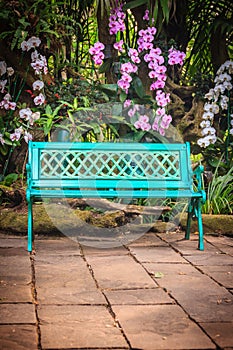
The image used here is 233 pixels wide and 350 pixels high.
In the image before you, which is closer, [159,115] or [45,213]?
[45,213]

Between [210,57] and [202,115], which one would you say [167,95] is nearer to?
[202,115]

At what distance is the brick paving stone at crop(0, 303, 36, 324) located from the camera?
9.22 feet

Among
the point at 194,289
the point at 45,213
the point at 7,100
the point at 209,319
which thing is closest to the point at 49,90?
the point at 7,100

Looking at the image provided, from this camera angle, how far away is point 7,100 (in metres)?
5.91

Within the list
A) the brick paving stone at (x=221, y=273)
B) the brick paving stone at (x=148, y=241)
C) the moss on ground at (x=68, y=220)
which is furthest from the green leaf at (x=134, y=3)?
the brick paving stone at (x=221, y=273)

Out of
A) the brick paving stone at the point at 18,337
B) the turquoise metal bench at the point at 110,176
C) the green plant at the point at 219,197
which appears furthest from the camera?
the green plant at the point at 219,197

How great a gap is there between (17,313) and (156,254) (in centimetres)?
171

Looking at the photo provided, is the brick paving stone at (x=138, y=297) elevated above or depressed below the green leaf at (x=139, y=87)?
below

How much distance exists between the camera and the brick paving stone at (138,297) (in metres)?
3.19

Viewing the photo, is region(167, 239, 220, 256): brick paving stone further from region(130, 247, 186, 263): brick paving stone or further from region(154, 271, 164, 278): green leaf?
region(154, 271, 164, 278): green leaf

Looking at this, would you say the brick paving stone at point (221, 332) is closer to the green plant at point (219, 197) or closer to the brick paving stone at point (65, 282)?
the brick paving stone at point (65, 282)

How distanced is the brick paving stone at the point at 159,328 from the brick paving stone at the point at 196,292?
11 cm

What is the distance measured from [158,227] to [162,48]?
1981 mm

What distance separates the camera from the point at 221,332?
2701 millimetres
